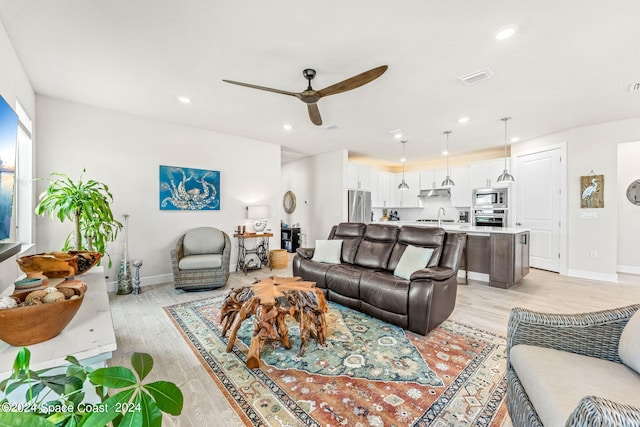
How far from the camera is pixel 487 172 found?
630cm

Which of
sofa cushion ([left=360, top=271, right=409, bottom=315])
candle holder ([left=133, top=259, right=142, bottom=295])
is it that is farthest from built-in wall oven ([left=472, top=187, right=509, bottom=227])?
candle holder ([left=133, top=259, right=142, bottom=295])

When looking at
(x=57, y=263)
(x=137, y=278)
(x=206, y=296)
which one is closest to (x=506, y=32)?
(x=57, y=263)

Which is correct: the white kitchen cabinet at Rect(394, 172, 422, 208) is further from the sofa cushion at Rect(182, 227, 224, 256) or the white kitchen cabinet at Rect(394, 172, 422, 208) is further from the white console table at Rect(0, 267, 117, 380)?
the white console table at Rect(0, 267, 117, 380)

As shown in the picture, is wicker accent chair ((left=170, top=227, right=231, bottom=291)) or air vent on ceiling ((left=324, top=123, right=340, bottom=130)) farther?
air vent on ceiling ((left=324, top=123, right=340, bottom=130))

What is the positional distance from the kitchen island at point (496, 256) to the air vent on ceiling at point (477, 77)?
7.62 ft

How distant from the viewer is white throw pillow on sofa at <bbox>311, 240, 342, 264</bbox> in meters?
3.73

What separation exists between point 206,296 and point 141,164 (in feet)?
7.52

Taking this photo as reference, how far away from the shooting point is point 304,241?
24.1 ft

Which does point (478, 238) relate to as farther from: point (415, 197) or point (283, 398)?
point (283, 398)

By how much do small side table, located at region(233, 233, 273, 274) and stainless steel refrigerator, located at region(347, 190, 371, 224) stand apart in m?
2.14

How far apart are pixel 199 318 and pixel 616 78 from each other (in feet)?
17.3

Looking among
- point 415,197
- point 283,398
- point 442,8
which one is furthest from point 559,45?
point 415,197

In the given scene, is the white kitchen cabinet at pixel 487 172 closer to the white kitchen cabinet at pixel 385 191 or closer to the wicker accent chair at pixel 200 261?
the white kitchen cabinet at pixel 385 191

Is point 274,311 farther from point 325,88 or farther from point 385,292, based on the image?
point 325,88
